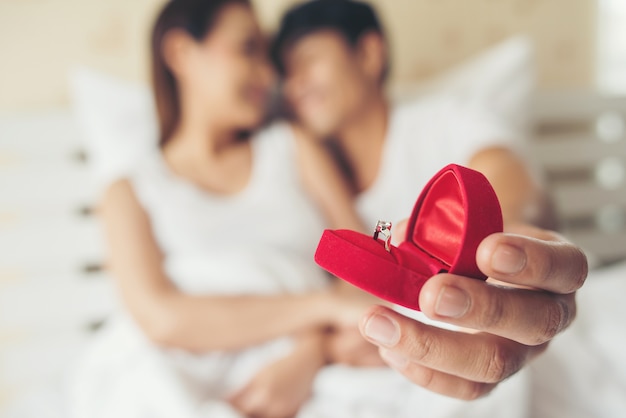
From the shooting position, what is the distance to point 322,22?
3.42 feet

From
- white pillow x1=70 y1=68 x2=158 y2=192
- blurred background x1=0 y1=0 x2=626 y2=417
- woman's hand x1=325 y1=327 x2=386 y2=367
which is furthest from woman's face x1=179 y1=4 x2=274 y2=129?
woman's hand x1=325 y1=327 x2=386 y2=367

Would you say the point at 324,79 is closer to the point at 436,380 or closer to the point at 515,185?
the point at 515,185

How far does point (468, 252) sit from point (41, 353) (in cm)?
102

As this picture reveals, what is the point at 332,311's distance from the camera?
0.77 m

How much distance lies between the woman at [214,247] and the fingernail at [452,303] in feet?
1.13

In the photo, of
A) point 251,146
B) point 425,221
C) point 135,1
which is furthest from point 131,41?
point 425,221

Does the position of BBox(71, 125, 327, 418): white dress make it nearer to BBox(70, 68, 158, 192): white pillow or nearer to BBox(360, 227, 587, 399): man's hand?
BBox(70, 68, 158, 192): white pillow

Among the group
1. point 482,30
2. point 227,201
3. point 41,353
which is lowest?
point 41,353

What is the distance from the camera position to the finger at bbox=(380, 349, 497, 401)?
1.37ft

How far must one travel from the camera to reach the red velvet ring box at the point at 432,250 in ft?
1.02

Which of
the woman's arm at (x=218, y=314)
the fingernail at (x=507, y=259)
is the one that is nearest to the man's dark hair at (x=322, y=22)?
the woman's arm at (x=218, y=314)

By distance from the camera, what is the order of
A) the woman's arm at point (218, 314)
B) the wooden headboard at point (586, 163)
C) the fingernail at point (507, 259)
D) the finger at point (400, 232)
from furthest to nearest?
the wooden headboard at point (586, 163)
the woman's arm at point (218, 314)
the finger at point (400, 232)
the fingernail at point (507, 259)

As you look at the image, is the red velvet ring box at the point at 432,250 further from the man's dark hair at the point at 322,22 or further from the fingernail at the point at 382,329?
the man's dark hair at the point at 322,22

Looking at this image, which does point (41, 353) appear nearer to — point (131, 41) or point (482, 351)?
point (131, 41)
